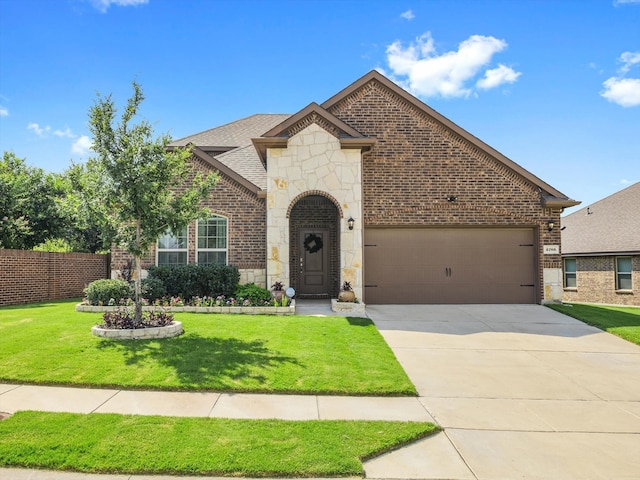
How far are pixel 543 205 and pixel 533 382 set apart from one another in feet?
Answer: 29.0

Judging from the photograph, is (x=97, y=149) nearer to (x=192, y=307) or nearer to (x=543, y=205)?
(x=192, y=307)

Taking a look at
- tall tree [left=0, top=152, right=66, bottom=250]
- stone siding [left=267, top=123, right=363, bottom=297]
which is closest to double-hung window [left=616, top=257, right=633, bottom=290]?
stone siding [left=267, top=123, right=363, bottom=297]

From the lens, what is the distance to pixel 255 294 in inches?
468

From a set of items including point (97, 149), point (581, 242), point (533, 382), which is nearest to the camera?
point (533, 382)

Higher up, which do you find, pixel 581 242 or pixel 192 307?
pixel 581 242

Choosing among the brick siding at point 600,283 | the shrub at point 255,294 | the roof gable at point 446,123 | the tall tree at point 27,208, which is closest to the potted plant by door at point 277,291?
the shrub at point 255,294

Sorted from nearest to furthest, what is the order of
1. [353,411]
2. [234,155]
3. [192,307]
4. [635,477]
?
[635,477], [353,411], [192,307], [234,155]

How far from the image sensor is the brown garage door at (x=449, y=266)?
1359 centimetres

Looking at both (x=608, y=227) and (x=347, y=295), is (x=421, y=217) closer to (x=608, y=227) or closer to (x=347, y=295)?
(x=347, y=295)

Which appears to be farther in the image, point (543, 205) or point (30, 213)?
point (30, 213)

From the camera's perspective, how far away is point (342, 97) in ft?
45.3

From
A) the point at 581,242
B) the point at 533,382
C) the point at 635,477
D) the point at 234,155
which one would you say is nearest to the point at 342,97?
the point at 234,155

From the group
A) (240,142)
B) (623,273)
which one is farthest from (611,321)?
(240,142)

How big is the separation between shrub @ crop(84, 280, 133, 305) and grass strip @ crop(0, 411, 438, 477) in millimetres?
7022
